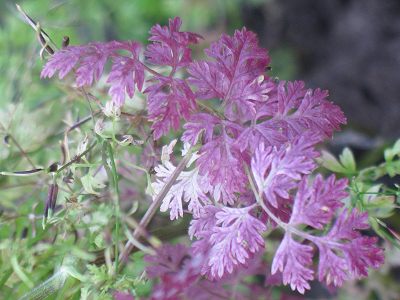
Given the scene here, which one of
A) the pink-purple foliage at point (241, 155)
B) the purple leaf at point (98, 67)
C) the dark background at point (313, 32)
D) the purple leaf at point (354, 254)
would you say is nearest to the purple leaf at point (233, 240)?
the pink-purple foliage at point (241, 155)

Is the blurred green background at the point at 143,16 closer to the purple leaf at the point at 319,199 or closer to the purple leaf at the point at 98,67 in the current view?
the purple leaf at the point at 98,67

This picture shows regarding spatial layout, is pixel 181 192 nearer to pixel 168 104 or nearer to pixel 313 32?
pixel 168 104

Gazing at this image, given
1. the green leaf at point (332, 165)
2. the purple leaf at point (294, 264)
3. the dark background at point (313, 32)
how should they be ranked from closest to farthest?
1. the purple leaf at point (294, 264)
2. the green leaf at point (332, 165)
3. the dark background at point (313, 32)

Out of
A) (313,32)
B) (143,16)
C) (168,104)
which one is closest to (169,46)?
(168,104)

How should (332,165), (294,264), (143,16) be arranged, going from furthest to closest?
(143,16)
(332,165)
(294,264)

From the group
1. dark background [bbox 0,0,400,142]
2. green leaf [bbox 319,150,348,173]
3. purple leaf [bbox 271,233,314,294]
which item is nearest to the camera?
purple leaf [bbox 271,233,314,294]

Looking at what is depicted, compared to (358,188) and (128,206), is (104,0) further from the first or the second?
(358,188)

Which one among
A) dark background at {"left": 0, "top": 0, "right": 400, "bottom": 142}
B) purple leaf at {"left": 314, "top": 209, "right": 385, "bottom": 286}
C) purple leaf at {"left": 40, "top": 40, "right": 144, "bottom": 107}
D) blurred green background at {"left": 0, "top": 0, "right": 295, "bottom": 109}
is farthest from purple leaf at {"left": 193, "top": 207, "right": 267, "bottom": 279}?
blurred green background at {"left": 0, "top": 0, "right": 295, "bottom": 109}

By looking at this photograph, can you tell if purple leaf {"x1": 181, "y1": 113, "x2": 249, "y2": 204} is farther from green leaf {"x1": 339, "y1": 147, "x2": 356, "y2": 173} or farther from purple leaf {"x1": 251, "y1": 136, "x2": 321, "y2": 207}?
green leaf {"x1": 339, "y1": 147, "x2": 356, "y2": 173}

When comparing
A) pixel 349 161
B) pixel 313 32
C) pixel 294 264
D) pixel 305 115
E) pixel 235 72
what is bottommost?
pixel 313 32
